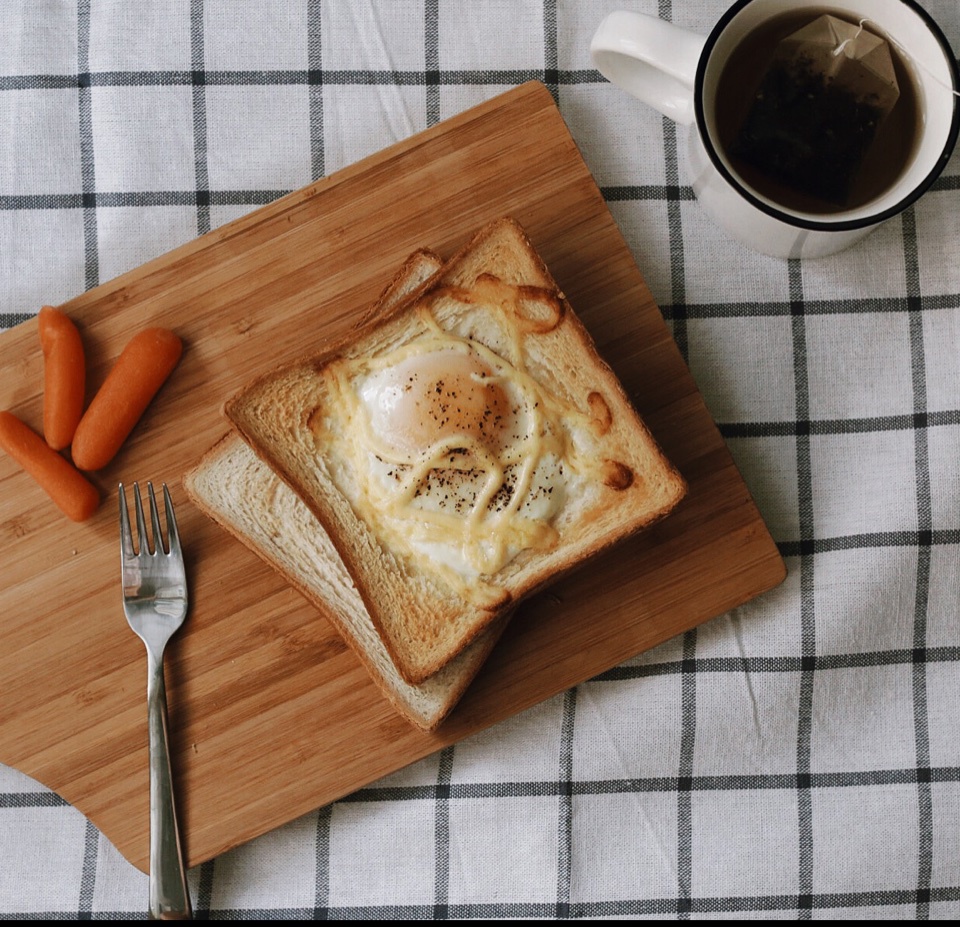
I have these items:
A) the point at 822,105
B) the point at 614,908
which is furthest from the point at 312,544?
the point at 822,105

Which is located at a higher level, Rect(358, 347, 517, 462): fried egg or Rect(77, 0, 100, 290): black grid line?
Rect(77, 0, 100, 290): black grid line

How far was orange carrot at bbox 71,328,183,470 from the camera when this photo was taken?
1.91 m

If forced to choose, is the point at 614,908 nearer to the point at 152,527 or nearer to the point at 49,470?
the point at 152,527

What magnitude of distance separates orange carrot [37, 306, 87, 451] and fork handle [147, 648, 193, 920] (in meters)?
0.52

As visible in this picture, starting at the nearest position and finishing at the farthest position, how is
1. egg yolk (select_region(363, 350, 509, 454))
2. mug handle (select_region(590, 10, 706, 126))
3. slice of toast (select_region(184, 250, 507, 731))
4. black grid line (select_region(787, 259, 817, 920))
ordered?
mug handle (select_region(590, 10, 706, 126))
egg yolk (select_region(363, 350, 509, 454))
slice of toast (select_region(184, 250, 507, 731))
black grid line (select_region(787, 259, 817, 920))

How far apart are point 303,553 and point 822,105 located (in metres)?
1.36

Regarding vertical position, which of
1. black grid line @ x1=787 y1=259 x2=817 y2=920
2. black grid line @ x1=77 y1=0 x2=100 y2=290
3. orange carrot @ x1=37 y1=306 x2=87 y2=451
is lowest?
black grid line @ x1=787 y1=259 x2=817 y2=920

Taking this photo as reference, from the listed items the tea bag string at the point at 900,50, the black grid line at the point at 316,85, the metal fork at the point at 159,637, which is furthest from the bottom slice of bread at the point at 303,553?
the tea bag string at the point at 900,50

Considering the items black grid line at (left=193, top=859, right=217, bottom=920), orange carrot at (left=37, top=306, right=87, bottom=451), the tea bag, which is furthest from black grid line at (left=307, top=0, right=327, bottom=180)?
black grid line at (left=193, top=859, right=217, bottom=920)

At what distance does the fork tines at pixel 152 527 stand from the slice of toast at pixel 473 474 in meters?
0.27

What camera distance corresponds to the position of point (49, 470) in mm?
1922

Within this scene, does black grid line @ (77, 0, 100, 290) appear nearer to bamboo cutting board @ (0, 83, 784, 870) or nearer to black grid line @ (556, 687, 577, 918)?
bamboo cutting board @ (0, 83, 784, 870)

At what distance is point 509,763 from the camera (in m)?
2.03

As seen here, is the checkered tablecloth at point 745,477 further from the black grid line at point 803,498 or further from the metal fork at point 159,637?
the metal fork at point 159,637
